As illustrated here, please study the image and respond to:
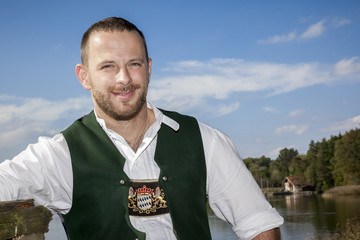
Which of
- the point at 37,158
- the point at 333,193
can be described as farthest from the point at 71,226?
the point at 333,193

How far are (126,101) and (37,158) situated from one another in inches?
21.7

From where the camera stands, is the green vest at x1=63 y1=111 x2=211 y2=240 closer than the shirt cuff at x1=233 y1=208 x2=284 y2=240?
Yes

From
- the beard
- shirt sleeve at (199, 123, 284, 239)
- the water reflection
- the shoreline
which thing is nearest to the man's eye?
the beard

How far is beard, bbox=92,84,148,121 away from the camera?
2273 mm

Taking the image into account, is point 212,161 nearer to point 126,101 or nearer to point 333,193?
point 126,101

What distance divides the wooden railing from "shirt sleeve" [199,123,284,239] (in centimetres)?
95

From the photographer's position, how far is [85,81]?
243cm

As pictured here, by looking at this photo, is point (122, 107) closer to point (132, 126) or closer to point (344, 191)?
point (132, 126)

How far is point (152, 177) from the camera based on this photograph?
89.4 inches

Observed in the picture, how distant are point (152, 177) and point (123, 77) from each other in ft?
1.87

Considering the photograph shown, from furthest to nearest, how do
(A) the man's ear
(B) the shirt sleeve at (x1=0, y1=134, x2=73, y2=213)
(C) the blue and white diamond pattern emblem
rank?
(A) the man's ear < (C) the blue and white diamond pattern emblem < (B) the shirt sleeve at (x1=0, y1=134, x2=73, y2=213)

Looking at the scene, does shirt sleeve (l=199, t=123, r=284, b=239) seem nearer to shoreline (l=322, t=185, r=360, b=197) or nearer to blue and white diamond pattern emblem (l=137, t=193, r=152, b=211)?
blue and white diamond pattern emblem (l=137, t=193, r=152, b=211)

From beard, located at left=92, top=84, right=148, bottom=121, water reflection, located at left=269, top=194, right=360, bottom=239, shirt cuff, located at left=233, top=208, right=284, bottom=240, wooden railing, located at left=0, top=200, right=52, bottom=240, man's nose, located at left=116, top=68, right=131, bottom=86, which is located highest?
man's nose, located at left=116, top=68, right=131, bottom=86

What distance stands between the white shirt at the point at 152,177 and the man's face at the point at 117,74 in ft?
0.42
